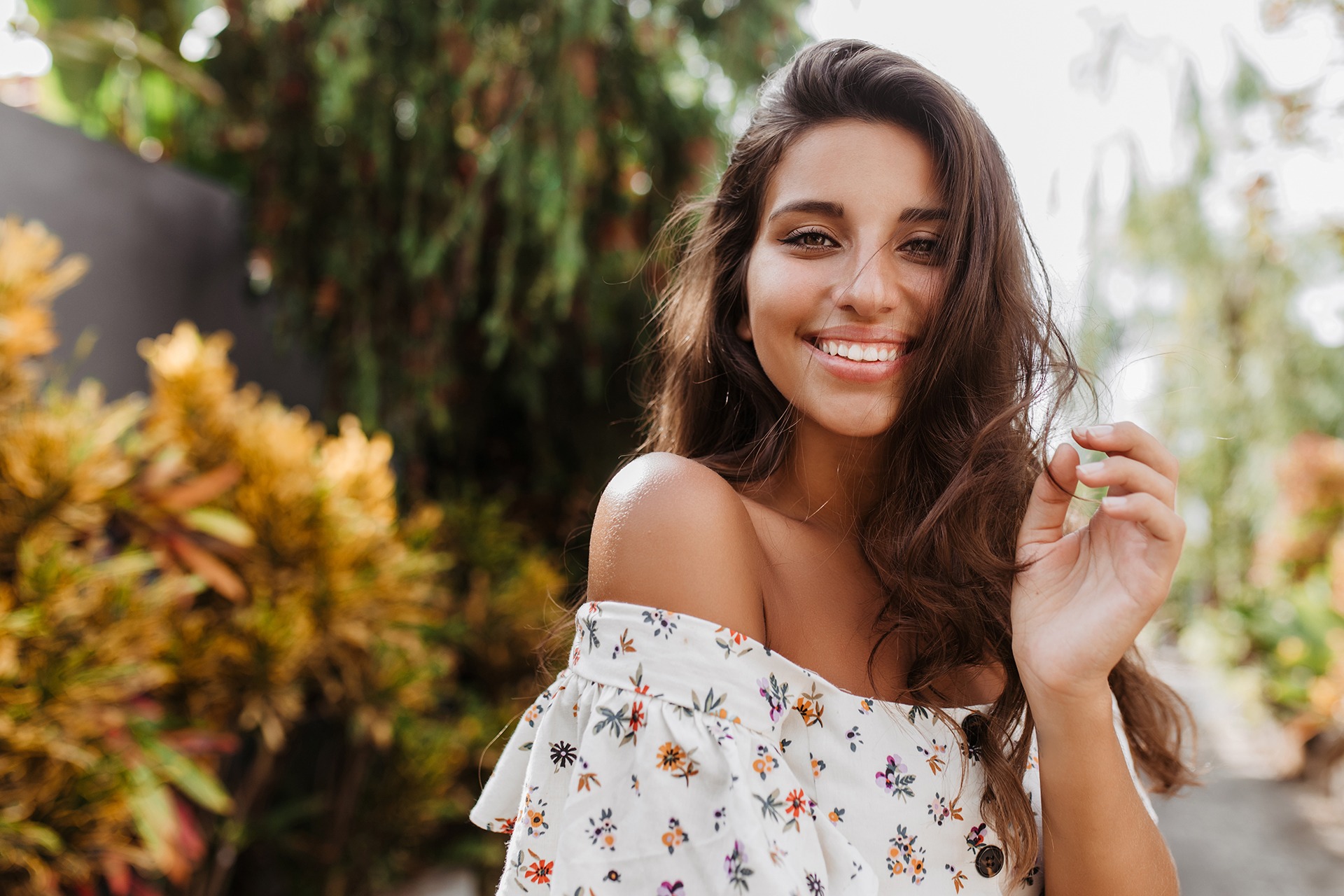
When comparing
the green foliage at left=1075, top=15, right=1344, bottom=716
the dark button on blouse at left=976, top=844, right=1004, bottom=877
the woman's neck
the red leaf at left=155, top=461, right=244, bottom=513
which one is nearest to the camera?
the dark button on blouse at left=976, top=844, right=1004, bottom=877

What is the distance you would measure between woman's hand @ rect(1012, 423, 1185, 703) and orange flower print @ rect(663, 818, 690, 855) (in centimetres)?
44

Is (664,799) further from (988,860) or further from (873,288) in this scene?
(873,288)

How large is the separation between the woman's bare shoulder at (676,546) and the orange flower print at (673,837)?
200 millimetres

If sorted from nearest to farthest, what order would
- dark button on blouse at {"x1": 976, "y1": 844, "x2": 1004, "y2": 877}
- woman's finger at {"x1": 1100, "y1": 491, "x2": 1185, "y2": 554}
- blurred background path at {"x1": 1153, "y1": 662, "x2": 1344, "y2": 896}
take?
1. woman's finger at {"x1": 1100, "y1": 491, "x2": 1185, "y2": 554}
2. dark button on blouse at {"x1": 976, "y1": 844, "x2": 1004, "y2": 877}
3. blurred background path at {"x1": 1153, "y1": 662, "x2": 1344, "y2": 896}

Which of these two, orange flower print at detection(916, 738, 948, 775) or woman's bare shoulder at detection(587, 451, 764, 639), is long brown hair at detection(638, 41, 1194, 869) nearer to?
orange flower print at detection(916, 738, 948, 775)

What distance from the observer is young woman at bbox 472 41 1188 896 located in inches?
35.8

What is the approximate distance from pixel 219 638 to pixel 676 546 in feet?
5.67

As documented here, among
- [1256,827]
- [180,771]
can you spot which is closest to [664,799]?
[180,771]

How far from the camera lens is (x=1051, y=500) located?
1.08m

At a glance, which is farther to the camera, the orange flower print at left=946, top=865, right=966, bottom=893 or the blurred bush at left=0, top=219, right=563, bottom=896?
the blurred bush at left=0, top=219, right=563, bottom=896

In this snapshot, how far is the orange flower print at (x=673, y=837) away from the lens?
86 cm

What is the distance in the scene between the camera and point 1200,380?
263 inches

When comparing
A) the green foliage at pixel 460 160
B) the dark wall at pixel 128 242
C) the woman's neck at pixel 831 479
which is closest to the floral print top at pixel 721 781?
the woman's neck at pixel 831 479

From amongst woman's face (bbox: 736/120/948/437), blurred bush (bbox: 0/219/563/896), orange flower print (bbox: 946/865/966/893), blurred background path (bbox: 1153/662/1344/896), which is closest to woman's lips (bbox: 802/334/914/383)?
woman's face (bbox: 736/120/948/437)
